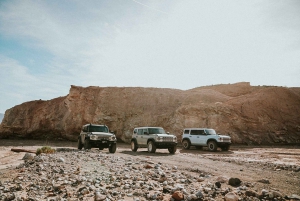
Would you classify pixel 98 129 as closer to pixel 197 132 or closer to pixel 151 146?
pixel 151 146

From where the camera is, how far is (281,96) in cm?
3084

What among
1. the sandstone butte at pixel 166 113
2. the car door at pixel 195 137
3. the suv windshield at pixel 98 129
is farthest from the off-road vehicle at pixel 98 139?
the sandstone butte at pixel 166 113

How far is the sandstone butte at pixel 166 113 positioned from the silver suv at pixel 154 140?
12333 millimetres

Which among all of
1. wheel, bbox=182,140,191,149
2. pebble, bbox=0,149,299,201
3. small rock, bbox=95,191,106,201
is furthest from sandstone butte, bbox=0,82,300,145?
small rock, bbox=95,191,106,201

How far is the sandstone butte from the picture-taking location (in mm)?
27500

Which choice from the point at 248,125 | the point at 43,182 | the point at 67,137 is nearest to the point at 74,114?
the point at 67,137

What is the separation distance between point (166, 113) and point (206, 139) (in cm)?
1338

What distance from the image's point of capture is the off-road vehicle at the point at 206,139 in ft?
62.0

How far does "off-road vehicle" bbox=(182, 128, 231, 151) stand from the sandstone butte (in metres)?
7.64

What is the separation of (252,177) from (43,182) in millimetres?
6970

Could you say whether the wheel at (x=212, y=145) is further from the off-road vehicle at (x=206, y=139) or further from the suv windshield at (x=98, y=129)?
the suv windshield at (x=98, y=129)

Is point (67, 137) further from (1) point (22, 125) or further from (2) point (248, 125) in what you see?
(2) point (248, 125)

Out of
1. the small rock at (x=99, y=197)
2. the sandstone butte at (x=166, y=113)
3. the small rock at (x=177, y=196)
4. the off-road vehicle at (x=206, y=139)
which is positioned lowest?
the small rock at (x=99, y=197)

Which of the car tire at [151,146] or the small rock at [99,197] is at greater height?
the car tire at [151,146]
